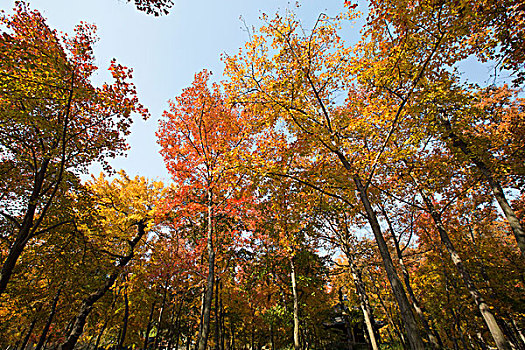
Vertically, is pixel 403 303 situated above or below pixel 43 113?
below

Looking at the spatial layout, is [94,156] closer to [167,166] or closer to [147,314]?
[167,166]

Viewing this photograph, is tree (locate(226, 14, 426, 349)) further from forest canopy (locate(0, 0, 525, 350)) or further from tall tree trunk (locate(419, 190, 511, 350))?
tall tree trunk (locate(419, 190, 511, 350))

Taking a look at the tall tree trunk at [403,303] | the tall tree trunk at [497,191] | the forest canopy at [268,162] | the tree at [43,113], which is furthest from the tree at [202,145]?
the tall tree trunk at [497,191]

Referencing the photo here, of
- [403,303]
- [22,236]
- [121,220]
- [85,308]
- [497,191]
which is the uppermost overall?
[121,220]

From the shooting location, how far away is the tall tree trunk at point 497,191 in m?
8.10

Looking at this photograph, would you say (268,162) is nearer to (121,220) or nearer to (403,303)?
(403,303)

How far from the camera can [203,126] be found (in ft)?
36.1

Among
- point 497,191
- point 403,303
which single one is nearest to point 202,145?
point 403,303

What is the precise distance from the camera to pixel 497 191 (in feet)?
29.0

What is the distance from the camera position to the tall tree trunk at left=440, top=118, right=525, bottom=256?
8.10m

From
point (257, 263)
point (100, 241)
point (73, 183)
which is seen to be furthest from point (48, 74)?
point (257, 263)

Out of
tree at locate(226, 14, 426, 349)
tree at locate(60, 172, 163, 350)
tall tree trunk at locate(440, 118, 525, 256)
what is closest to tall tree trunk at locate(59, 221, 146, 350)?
tree at locate(60, 172, 163, 350)

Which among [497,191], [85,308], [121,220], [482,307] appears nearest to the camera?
[482,307]

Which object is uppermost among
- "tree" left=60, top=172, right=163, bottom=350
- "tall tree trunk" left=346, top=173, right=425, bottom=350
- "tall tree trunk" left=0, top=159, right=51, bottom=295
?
"tree" left=60, top=172, right=163, bottom=350
